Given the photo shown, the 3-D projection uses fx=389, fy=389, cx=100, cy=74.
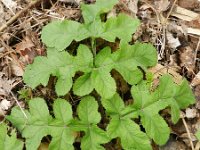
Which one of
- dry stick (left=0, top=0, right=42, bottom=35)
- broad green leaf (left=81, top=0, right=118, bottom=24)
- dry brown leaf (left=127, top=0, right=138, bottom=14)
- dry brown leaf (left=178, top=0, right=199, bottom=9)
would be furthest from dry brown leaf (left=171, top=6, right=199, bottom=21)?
dry stick (left=0, top=0, right=42, bottom=35)

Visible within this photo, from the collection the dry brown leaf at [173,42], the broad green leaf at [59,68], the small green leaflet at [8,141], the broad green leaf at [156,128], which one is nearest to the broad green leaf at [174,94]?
the broad green leaf at [156,128]

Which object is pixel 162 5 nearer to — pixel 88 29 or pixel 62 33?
pixel 88 29

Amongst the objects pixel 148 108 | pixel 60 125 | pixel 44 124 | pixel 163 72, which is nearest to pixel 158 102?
pixel 148 108

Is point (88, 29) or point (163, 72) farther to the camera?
point (163, 72)

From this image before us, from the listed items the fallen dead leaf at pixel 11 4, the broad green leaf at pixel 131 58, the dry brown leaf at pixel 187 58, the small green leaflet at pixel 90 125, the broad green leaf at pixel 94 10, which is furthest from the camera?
the fallen dead leaf at pixel 11 4

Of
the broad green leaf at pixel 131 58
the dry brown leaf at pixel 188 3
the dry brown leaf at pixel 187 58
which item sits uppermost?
the dry brown leaf at pixel 188 3

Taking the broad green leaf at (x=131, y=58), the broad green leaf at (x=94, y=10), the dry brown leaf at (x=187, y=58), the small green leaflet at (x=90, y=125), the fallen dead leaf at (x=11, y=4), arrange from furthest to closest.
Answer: the fallen dead leaf at (x=11, y=4) < the dry brown leaf at (x=187, y=58) < the broad green leaf at (x=94, y=10) < the broad green leaf at (x=131, y=58) < the small green leaflet at (x=90, y=125)

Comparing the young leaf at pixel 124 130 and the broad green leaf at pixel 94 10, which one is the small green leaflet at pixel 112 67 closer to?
the young leaf at pixel 124 130
